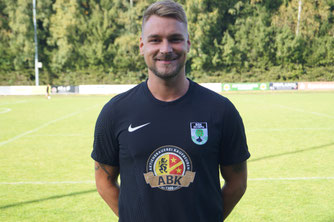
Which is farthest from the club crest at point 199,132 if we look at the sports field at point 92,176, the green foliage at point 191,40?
the green foliage at point 191,40

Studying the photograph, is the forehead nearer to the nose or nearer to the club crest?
the nose

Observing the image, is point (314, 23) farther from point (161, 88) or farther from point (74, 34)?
point (161, 88)

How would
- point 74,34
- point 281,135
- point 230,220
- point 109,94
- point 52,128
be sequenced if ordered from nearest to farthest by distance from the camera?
point 230,220 → point 281,135 → point 52,128 → point 109,94 → point 74,34

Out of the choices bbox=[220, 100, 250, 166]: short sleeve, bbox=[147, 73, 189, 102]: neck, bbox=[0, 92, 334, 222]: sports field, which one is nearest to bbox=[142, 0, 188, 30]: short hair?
bbox=[147, 73, 189, 102]: neck

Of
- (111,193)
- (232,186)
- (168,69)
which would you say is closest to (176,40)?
(168,69)

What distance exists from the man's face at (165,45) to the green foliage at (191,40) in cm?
4415

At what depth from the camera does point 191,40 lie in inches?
1775

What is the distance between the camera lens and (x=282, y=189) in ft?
21.1

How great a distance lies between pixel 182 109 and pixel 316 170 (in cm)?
628

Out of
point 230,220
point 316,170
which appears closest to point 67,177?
point 230,220

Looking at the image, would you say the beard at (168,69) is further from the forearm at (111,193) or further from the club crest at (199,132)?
the forearm at (111,193)

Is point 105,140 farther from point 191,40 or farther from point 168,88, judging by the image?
point 191,40

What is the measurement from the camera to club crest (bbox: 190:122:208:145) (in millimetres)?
2232

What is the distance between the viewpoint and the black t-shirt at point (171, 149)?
2205 mm
